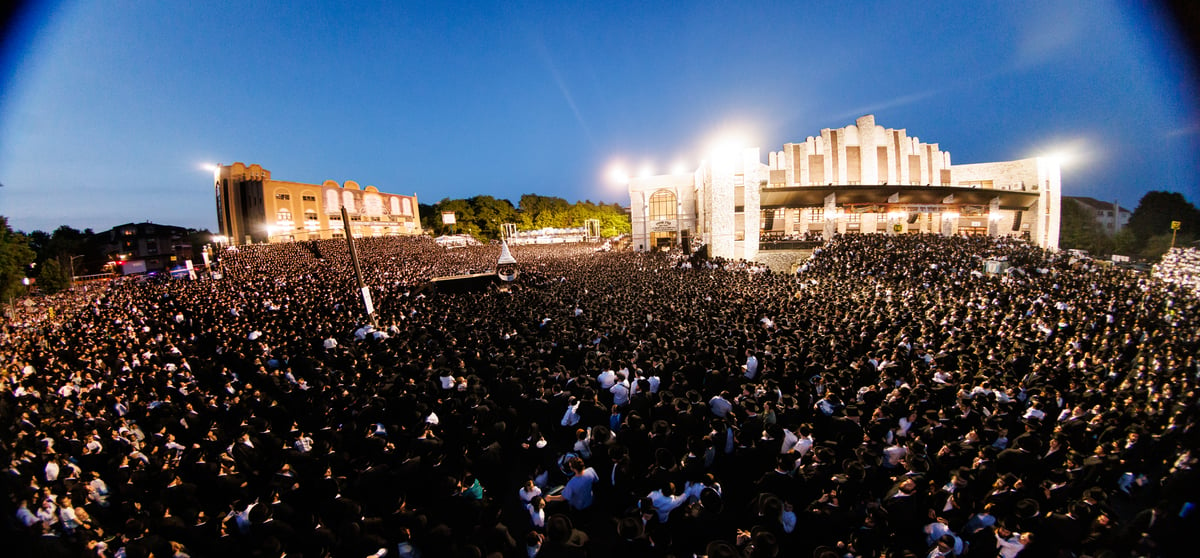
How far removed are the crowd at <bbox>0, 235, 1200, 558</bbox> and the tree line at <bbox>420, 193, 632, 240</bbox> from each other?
5400cm

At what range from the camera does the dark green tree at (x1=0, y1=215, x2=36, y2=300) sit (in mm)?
19359

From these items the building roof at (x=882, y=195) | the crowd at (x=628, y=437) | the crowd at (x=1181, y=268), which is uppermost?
the building roof at (x=882, y=195)

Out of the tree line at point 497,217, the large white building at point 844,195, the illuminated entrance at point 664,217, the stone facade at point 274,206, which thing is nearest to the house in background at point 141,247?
the stone facade at point 274,206

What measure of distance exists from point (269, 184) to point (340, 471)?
53.9 m

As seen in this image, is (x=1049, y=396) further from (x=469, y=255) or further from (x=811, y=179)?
(x=469, y=255)

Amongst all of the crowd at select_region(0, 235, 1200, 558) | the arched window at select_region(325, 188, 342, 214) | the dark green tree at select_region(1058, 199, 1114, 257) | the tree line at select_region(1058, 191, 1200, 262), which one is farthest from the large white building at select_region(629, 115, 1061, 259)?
the arched window at select_region(325, 188, 342, 214)

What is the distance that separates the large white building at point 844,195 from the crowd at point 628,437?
1537cm

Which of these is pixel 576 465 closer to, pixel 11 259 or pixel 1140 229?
pixel 1140 229

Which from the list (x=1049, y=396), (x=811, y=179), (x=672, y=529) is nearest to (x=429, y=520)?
(x=672, y=529)

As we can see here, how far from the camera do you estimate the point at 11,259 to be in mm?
20125

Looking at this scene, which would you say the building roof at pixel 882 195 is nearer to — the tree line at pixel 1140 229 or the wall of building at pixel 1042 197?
the wall of building at pixel 1042 197

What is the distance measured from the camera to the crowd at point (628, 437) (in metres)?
3.17

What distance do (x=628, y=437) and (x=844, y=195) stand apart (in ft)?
90.6

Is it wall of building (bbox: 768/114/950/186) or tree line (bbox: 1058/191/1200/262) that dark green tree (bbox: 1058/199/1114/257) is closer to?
tree line (bbox: 1058/191/1200/262)
